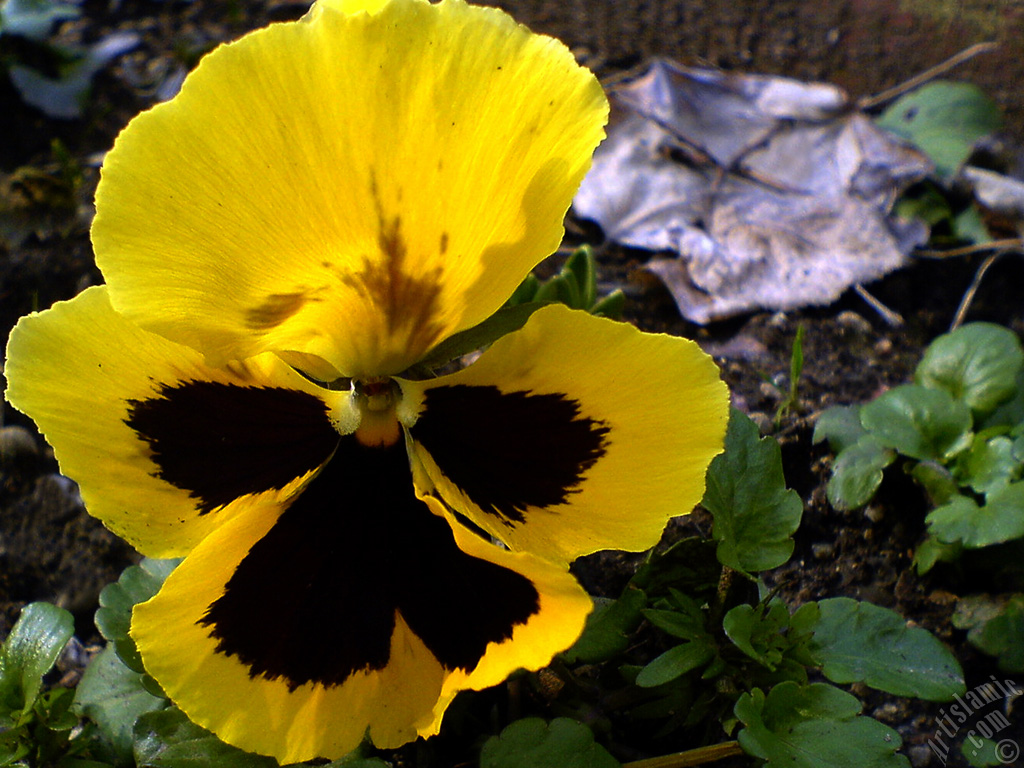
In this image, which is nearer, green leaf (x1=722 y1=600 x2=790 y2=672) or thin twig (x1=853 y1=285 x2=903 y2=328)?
green leaf (x1=722 y1=600 x2=790 y2=672)

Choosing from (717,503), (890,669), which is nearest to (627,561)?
(717,503)

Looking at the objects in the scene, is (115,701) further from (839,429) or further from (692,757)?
(839,429)

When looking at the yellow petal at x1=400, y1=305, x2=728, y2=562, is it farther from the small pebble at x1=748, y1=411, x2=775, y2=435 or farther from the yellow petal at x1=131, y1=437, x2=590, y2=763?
the small pebble at x1=748, y1=411, x2=775, y2=435

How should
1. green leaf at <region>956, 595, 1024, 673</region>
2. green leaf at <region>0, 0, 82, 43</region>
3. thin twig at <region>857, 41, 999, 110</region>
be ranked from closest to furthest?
1. green leaf at <region>956, 595, 1024, 673</region>
2. thin twig at <region>857, 41, 999, 110</region>
3. green leaf at <region>0, 0, 82, 43</region>

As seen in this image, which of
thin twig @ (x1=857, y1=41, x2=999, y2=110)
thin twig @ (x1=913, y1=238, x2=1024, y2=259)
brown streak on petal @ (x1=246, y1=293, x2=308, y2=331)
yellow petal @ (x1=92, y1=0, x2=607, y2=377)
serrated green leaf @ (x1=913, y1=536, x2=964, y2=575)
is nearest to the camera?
yellow petal @ (x1=92, y1=0, x2=607, y2=377)

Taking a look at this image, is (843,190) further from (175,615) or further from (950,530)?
(175,615)

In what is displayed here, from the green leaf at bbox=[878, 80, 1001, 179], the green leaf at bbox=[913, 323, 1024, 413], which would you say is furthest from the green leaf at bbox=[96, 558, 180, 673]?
the green leaf at bbox=[878, 80, 1001, 179]
